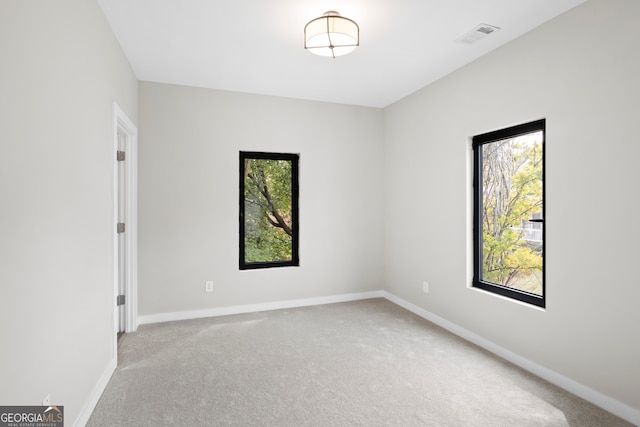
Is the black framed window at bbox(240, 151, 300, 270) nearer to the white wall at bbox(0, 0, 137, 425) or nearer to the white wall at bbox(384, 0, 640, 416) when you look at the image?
the white wall at bbox(0, 0, 137, 425)

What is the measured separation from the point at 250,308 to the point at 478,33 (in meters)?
3.64

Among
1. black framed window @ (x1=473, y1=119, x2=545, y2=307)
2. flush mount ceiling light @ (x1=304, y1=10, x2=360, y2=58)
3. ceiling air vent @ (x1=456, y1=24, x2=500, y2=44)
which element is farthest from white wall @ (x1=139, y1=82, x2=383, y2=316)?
ceiling air vent @ (x1=456, y1=24, x2=500, y2=44)

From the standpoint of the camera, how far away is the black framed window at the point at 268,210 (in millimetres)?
4254

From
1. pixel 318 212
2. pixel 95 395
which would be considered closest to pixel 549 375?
pixel 318 212

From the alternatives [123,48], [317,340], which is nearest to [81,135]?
[123,48]

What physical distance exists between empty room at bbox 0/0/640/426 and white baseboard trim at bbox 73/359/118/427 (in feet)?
0.06

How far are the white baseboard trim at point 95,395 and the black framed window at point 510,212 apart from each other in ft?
10.6

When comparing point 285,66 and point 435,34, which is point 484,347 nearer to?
point 435,34

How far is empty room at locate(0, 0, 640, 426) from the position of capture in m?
1.80

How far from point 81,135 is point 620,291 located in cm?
341

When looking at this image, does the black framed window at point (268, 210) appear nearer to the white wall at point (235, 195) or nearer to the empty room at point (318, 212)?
the empty room at point (318, 212)

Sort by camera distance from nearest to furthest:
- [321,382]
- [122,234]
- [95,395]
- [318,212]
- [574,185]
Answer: [95,395] < [574,185] < [321,382] < [122,234] < [318,212]

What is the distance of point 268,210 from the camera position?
439cm

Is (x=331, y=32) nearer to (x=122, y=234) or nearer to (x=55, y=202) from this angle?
(x=55, y=202)
